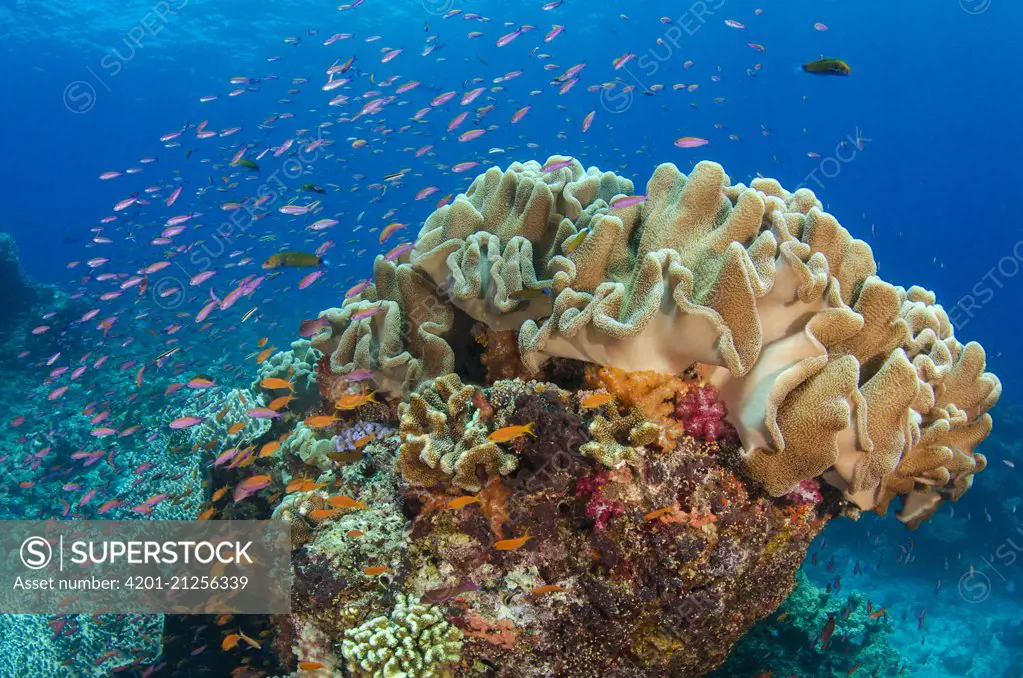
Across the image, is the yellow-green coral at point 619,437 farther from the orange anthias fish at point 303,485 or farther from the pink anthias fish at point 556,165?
the orange anthias fish at point 303,485

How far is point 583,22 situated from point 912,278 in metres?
51.2

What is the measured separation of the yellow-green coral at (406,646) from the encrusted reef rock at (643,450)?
0.05 ft

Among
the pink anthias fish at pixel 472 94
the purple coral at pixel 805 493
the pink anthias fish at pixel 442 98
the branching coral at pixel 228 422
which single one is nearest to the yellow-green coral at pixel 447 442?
the purple coral at pixel 805 493

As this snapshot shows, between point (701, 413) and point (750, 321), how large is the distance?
0.66m

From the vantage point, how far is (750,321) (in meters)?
3.15

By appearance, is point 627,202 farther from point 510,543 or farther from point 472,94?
point 472,94

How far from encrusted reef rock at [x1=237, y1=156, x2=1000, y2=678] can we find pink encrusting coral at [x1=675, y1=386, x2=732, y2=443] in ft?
0.04

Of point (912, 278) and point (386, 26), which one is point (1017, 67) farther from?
point (386, 26)

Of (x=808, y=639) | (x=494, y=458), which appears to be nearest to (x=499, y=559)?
(x=494, y=458)

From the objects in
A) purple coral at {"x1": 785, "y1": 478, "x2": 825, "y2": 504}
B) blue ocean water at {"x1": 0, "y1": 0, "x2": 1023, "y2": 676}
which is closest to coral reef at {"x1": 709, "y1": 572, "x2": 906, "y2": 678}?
purple coral at {"x1": 785, "y1": 478, "x2": 825, "y2": 504}

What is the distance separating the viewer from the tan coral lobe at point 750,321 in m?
3.18

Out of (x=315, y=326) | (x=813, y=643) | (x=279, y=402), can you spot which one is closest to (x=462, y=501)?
(x=315, y=326)

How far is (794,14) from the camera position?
2601 inches

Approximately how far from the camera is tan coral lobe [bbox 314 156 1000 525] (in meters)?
3.18
